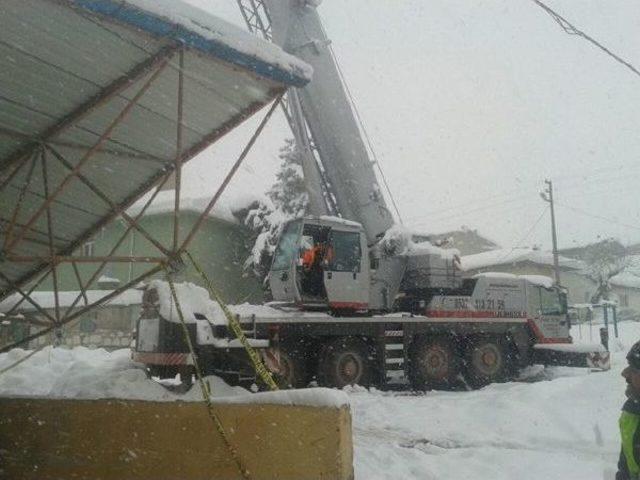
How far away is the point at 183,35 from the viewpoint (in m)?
4.20

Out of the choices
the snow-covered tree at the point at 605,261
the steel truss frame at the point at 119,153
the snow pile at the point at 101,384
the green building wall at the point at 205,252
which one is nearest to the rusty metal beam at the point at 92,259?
the steel truss frame at the point at 119,153

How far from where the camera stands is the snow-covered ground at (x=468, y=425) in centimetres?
523

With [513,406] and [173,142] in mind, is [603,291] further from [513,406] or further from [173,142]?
[173,142]

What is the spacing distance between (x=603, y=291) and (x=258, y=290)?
3002cm

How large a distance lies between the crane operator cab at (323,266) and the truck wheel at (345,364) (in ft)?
2.29

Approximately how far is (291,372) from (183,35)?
277 inches

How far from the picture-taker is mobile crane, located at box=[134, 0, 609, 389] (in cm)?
1048

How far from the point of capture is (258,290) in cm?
2408

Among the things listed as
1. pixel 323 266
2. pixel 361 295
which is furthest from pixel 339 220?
pixel 361 295

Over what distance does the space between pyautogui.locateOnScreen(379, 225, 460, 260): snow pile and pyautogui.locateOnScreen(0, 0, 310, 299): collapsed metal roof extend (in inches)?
247

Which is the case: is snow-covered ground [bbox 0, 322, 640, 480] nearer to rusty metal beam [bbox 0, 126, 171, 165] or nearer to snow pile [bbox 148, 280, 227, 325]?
snow pile [bbox 148, 280, 227, 325]

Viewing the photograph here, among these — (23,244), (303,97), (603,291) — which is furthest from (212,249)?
(603,291)

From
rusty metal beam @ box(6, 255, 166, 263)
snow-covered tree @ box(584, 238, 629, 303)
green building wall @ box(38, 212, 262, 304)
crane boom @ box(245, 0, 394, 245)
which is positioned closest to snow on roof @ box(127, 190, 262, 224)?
green building wall @ box(38, 212, 262, 304)

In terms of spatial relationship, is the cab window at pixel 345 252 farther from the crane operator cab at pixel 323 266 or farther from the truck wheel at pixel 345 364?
the truck wheel at pixel 345 364
